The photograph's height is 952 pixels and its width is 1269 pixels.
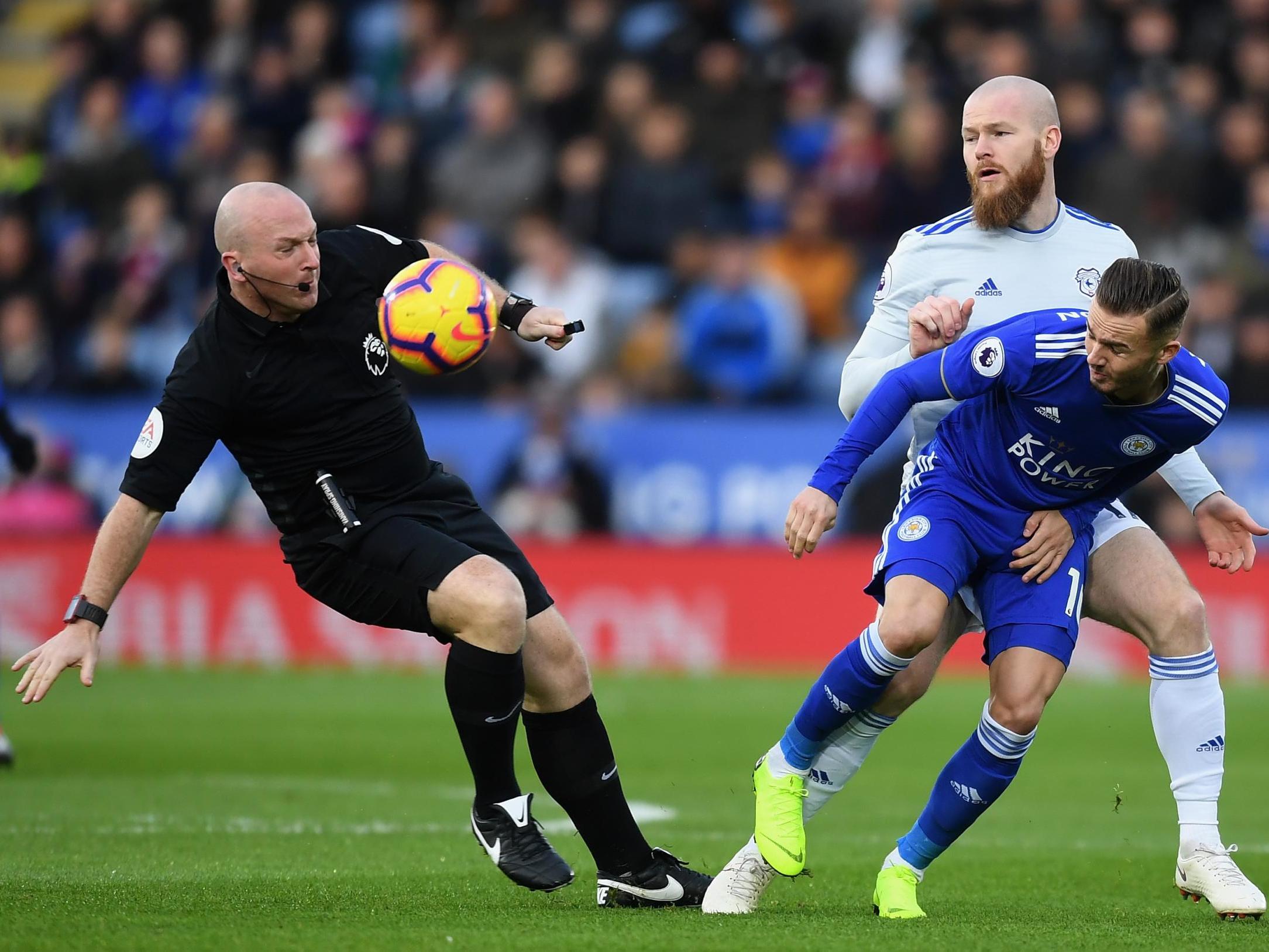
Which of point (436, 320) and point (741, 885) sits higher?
point (436, 320)

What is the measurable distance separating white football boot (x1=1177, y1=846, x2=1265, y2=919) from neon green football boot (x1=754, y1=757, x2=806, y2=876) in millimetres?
1191

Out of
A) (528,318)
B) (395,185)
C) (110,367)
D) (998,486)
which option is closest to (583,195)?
(395,185)

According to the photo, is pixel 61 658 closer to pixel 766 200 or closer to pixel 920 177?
pixel 920 177

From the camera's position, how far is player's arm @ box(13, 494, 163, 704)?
5.49m

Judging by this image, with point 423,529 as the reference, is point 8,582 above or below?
below

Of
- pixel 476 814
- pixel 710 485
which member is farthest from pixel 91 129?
pixel 476 814

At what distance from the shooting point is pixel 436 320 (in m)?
5.68

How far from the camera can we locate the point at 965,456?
5.95 metres

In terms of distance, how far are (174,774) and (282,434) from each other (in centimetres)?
421

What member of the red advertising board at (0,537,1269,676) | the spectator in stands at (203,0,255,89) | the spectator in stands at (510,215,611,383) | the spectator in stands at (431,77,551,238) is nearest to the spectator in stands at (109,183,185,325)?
the spectator in stands at (203,0,255,89)

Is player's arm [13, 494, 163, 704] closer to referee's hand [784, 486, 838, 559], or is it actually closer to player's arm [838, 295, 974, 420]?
referee's hand [784, 486, 838, 559]

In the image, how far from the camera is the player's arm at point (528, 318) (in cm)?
583

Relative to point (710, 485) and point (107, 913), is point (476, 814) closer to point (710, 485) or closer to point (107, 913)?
point (107, 913)

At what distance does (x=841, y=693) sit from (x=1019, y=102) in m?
1.98
